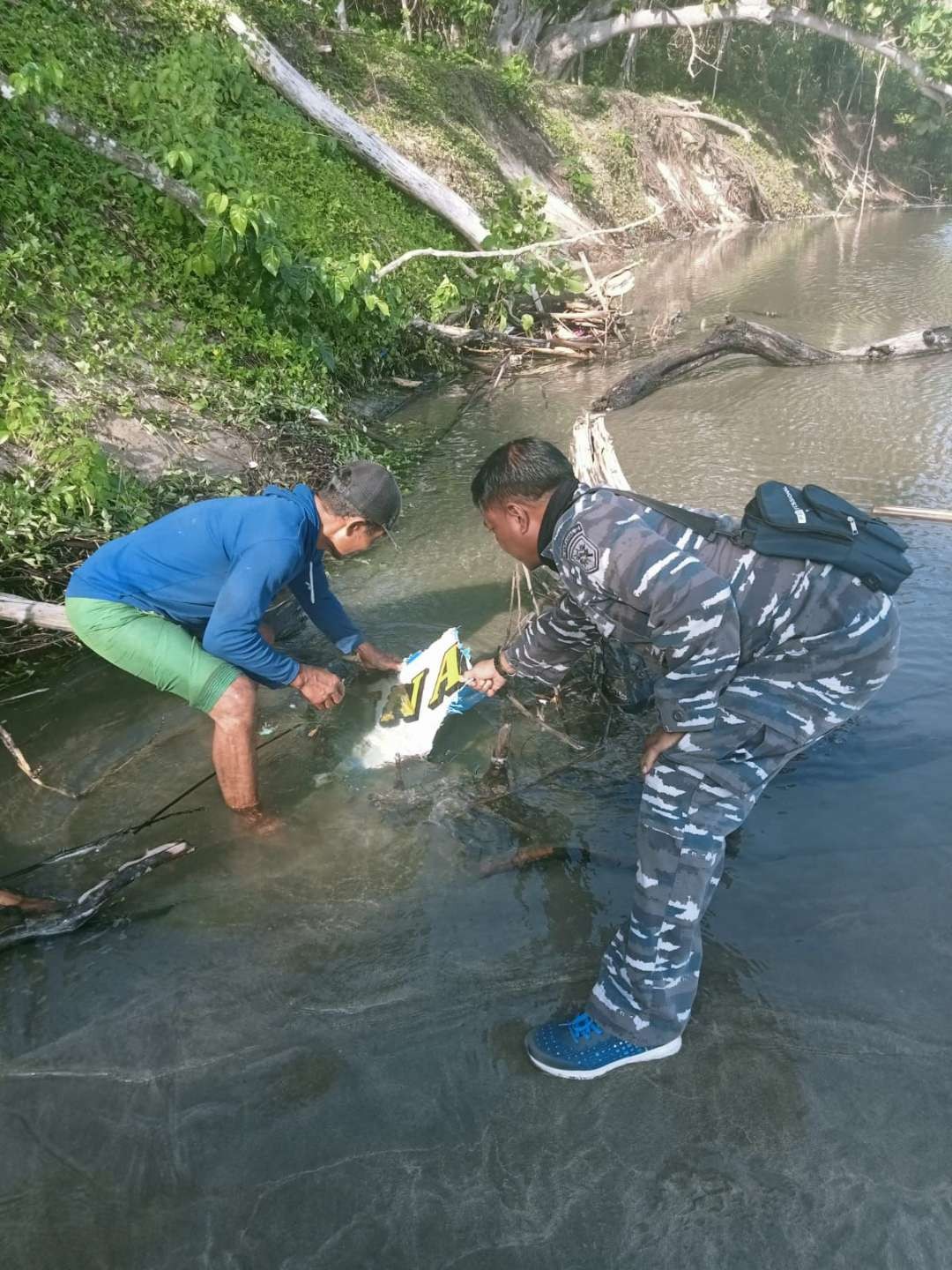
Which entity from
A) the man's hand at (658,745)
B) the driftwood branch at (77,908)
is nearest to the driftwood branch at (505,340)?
the driftwood branch at (77,908)

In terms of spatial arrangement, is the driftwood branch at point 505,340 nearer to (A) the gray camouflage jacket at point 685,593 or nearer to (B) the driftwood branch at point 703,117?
(A) the gray camouflage jacket at point 685,593

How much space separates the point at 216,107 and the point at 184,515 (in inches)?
318

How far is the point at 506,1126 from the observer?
2.15 metres

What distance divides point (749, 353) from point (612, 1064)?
8.20 m

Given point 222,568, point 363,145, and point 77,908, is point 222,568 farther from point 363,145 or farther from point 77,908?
point 363,145

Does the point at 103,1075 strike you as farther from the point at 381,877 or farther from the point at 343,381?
the point at 343,381

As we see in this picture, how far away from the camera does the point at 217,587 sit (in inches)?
A: 125

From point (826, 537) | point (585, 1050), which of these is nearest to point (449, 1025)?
point (585, 1050)

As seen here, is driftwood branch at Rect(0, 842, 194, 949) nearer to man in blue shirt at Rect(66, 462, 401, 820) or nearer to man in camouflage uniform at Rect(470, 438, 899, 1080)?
man in blue shirt at Rect(66, 462, 401, 820)

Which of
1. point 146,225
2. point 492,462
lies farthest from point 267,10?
point 492,462

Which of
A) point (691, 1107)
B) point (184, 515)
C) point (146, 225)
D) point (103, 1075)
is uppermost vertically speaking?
point (146, 225)

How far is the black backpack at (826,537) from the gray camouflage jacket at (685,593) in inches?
1.7

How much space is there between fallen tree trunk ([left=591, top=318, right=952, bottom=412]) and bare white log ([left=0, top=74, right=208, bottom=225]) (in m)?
4.01

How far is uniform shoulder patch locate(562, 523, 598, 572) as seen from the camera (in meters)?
2.18
